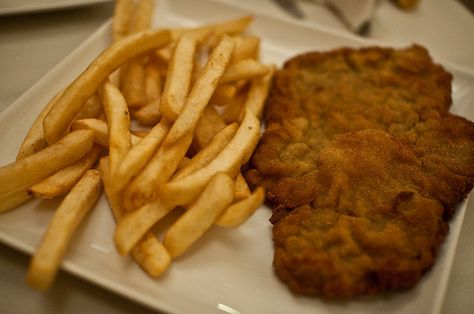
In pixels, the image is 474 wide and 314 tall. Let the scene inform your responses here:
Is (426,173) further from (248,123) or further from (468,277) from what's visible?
(248,123)

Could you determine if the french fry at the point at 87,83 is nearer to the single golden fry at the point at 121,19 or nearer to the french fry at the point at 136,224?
the single golden fry at the point at 121,19

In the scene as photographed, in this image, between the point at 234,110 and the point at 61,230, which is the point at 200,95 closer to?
the point at 234,110

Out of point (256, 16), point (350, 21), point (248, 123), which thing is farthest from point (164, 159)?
point (350, 21)

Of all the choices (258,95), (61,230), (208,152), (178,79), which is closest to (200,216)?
(208,152)

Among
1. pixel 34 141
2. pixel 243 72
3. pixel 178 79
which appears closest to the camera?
pixel 34 141

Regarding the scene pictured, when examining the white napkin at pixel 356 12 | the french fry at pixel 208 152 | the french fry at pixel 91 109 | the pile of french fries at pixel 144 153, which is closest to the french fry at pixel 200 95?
the pile of french fries at pixel 144 153
